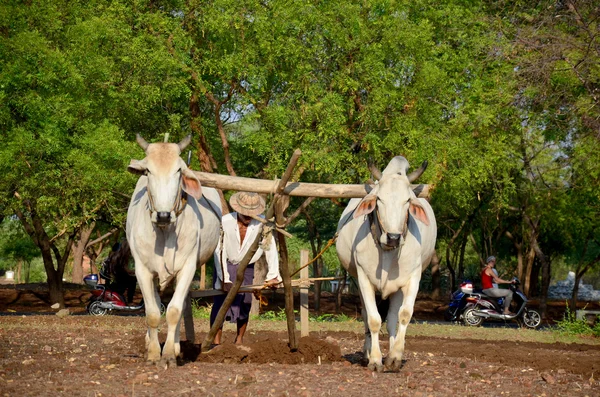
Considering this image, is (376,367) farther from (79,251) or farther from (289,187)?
(79,251)

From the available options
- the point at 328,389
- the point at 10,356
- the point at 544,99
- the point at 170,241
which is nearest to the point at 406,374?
the point at 328,389

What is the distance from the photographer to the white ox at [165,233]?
9438mm

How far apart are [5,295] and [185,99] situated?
1236cm

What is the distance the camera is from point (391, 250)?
10.1 metres

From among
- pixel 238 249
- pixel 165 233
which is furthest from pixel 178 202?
pixel 238 249

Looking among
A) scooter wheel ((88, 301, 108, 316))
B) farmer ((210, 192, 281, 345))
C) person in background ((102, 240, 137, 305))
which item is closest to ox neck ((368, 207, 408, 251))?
farmer ((210, 192, 281, 345))

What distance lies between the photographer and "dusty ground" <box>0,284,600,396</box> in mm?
7875

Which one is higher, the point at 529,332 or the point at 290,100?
the point at 290,100

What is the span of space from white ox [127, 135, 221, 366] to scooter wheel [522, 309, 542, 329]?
1523 centimetres

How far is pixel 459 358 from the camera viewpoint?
11.7 m

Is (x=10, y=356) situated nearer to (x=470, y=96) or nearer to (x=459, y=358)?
(x=459, y=358)

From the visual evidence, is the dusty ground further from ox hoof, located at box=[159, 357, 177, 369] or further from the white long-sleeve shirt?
the white long-sleeve shirt

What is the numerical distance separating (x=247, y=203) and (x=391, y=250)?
2119mm

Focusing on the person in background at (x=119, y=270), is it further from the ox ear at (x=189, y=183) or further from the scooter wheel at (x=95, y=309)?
the ox ear at (x=189, y=183)
